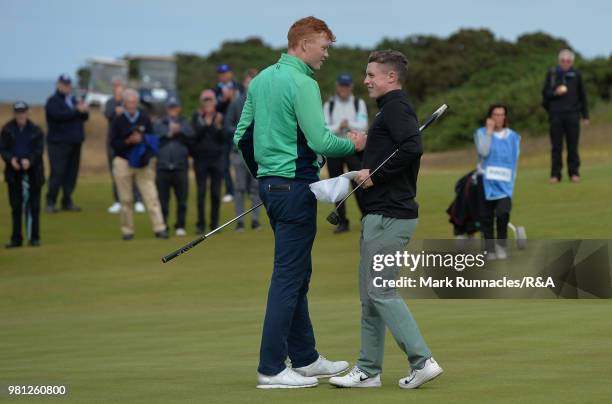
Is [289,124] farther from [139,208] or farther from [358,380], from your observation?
[139,208]

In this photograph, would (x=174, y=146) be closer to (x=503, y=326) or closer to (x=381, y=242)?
(x=503, y=326)

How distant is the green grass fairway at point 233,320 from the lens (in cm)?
849

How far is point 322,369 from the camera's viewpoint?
9273 mm

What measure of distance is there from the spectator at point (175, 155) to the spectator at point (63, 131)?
7.90 feet

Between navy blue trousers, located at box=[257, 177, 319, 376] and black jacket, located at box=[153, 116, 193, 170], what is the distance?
14651 mm

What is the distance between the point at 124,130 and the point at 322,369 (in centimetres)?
1359

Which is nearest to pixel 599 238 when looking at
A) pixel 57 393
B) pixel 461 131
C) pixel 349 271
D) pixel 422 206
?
pixel 349 271

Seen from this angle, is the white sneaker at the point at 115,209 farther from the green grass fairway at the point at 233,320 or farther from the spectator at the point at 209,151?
the spectator at the point at 209,151

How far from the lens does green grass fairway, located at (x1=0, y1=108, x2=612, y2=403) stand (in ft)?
27.9

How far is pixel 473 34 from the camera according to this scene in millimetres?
56812

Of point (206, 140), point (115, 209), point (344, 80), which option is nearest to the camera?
point (344, 80)

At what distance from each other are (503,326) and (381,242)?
3.70m

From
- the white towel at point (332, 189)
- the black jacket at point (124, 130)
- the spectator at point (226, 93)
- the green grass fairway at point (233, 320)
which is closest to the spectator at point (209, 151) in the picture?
the spectator at point (226, 93)

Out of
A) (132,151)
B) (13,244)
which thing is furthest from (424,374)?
(13,244)
